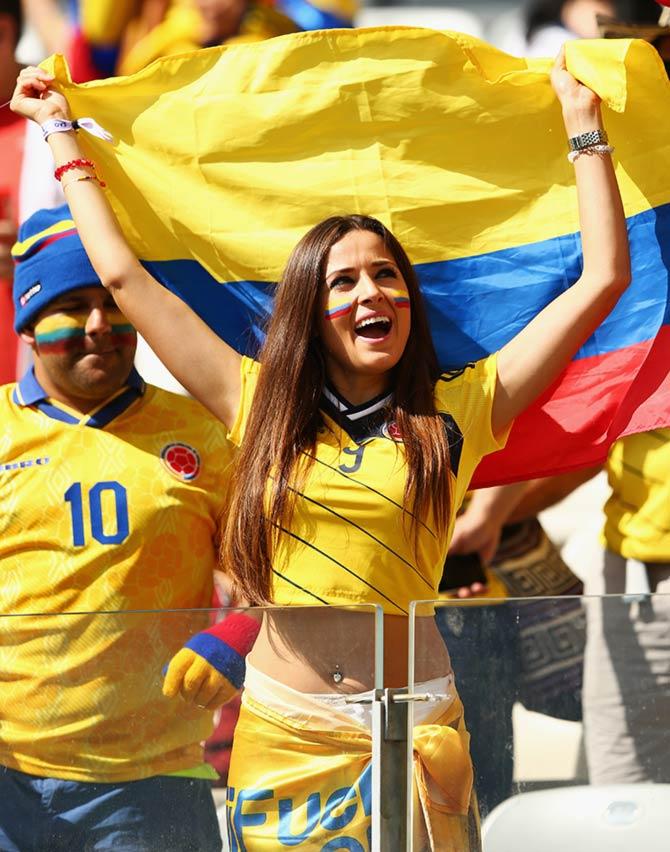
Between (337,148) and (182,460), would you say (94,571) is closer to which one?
(182,460)

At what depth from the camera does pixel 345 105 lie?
12.3 feet

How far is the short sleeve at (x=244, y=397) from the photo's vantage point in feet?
10.8

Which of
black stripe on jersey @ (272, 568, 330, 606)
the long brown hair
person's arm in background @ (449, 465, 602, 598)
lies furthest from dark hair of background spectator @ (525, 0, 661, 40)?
black stripe on jersey @ (272, 568, 330, 606)

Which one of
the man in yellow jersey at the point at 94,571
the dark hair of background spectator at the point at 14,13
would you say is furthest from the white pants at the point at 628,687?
the dark hair of background spectator at the point at 14,13

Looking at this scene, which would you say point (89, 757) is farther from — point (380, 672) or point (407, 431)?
point (407, 431)

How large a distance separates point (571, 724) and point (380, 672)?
36cm

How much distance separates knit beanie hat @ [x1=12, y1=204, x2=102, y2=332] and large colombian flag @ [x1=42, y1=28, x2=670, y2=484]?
7.8 inches

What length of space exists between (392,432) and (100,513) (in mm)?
850

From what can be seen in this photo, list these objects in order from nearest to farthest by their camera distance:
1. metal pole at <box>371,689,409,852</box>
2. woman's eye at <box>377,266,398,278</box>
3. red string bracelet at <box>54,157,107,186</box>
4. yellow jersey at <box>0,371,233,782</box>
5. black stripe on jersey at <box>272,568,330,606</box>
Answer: metal pole at <box>371,689,409,852</box> → black stripe on jersey at <box>272,568,330,606</box> → woman's eye at <box>377,266,398,278</box> → red string bracelet at <box>54,157,107,186</box> → yellow jersey at <box>0,371,233,782</box>

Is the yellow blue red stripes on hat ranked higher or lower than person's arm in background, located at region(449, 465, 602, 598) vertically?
higher

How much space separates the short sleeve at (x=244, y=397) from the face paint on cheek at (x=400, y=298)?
33cm

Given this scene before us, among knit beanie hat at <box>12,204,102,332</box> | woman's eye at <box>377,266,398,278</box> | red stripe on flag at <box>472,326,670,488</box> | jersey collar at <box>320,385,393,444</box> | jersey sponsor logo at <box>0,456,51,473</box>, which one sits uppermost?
knit beanie hat at <box>12,204,102,332</box>

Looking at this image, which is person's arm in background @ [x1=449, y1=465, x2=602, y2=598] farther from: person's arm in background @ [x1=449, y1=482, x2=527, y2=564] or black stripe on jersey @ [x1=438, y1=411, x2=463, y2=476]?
black stripe on jersey @ [x1=438, y1=411, x2=463, y2=476]

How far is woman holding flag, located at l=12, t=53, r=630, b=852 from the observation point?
112 inches
